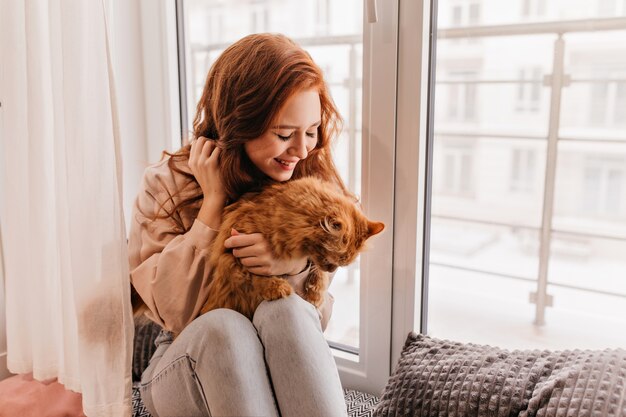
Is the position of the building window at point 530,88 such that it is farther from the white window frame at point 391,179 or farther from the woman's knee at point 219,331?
the woman's knee at point 219,331

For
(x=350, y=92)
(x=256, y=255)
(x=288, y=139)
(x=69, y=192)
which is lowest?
(x=256, y=255)

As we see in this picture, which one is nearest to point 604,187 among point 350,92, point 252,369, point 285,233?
point 350,92

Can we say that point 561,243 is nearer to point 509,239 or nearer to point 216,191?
point 509,239

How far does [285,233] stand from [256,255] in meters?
0.07

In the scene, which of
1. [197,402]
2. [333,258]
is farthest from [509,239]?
[197,402]

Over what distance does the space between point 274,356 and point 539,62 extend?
35.3 inches

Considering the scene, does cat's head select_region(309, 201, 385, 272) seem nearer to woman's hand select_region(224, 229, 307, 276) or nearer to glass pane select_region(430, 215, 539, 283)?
woman's hand select_region(224, 229, 307, 276)

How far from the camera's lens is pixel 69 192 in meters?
1.18

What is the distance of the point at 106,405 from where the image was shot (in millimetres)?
1248

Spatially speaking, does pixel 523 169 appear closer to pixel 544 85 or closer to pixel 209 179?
pixel 544 85

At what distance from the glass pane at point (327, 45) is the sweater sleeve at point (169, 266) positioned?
1.76 ft

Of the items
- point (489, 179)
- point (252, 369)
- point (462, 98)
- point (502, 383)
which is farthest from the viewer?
point (489, 179)

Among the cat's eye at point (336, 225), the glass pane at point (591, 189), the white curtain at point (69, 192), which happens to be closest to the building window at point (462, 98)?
the glass pane at point (591, 189)

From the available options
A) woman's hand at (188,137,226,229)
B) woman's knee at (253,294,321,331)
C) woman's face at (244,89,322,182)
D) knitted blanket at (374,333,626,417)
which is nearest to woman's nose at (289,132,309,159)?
woman's face at (244,89,322,182)
